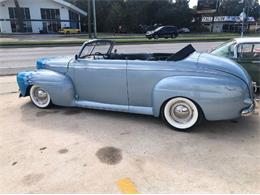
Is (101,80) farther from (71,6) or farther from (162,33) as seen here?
(71,6)

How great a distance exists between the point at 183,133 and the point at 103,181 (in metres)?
1.60

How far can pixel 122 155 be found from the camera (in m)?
2.98

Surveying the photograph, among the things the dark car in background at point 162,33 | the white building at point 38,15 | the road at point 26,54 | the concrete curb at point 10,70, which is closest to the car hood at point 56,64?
the concrete curb at point 10,70

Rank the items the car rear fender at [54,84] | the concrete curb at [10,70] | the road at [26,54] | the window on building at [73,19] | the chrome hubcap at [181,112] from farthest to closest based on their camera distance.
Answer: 1. the window on building at [73,19]
2. the road at [26,54]
3. the concrete curb at [10,70]
4. the car rear fender at [54,84]
5. the chrome hubcap at [181,112]

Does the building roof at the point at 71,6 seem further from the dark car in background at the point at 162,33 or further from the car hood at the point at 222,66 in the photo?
the car hood at the point at 222,66

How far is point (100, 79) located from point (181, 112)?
5.09ft

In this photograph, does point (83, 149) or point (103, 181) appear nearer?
point (103, 181)

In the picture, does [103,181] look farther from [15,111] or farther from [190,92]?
[15,111]

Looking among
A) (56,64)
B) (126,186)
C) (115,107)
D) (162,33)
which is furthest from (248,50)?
(162,33)

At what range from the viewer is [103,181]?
248 cm

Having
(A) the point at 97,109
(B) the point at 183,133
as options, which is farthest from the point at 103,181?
(A) the point at 97,109

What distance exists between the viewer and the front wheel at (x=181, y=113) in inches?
138

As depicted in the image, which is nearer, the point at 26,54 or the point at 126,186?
the point at 126,186

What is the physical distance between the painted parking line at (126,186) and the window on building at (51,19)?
44596 mm
